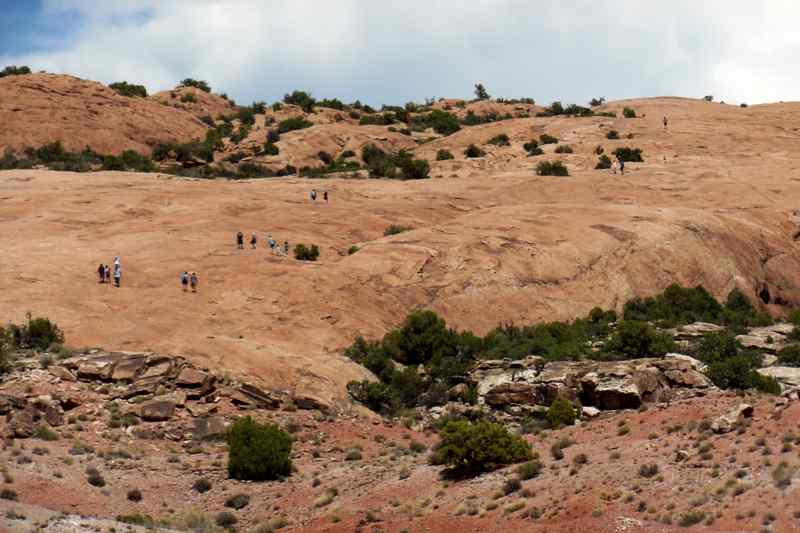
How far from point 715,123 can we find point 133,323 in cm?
5988

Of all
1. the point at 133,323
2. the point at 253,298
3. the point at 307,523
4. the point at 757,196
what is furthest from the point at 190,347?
the point at 757,196

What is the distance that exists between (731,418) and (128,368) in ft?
62.4

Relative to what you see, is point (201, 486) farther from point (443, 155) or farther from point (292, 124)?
point (292, 124)

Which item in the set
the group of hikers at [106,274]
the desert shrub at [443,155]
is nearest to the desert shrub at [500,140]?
the desert shrub at [443,155]

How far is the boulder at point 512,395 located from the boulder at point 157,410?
415 inches

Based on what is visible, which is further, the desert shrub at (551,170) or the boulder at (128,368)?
the desert shrub at (551,170)

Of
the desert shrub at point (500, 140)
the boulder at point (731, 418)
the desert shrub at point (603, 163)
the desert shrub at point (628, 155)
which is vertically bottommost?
the boulder at point (731, 418)

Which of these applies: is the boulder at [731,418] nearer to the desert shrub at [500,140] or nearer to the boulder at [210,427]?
the boulder at [210,427]

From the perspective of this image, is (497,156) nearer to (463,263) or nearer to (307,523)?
(463,263)

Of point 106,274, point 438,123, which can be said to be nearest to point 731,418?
point 106,274

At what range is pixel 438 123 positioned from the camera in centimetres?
10394

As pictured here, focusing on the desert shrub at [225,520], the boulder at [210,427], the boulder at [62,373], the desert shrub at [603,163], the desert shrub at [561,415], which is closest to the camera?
the desert shrub at [225,520]

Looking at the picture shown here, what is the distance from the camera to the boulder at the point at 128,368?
36531 mm

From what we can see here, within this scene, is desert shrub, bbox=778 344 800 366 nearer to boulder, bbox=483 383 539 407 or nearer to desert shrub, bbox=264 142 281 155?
boulder, bbox=483 383 539 407
